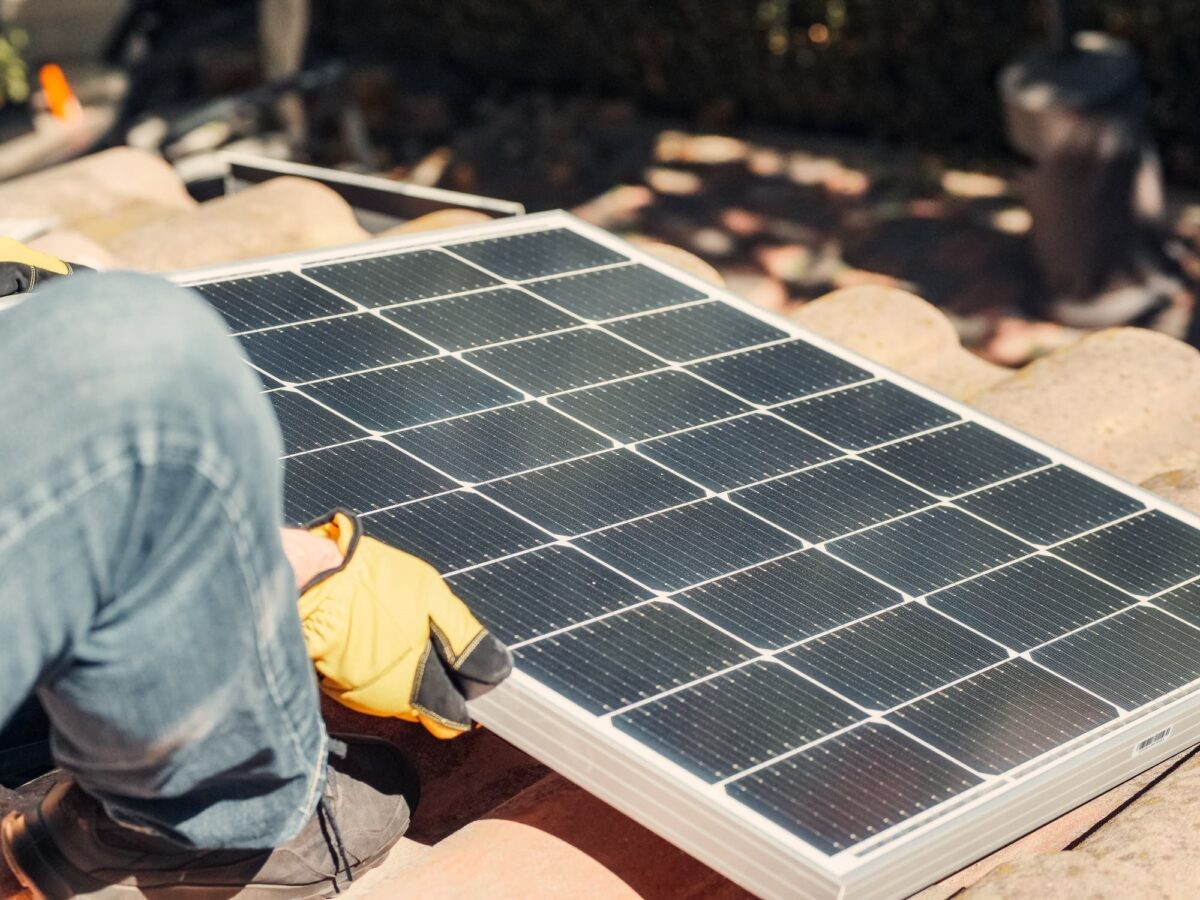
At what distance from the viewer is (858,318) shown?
5.69 m

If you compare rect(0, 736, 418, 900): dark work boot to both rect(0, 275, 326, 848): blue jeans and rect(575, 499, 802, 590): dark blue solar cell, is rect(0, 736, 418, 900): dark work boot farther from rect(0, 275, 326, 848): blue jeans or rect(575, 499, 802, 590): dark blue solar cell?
rect(575, 499, 802, 590): dark blue solar cell

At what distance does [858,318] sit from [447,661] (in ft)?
10.1

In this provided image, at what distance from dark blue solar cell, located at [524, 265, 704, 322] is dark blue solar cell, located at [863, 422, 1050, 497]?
1.02 meters

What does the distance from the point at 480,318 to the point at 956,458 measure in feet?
4.60

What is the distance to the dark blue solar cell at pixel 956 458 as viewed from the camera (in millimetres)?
4113

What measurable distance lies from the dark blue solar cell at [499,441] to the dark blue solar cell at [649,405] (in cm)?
8

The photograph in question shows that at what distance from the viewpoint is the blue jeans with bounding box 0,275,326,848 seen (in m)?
2.09

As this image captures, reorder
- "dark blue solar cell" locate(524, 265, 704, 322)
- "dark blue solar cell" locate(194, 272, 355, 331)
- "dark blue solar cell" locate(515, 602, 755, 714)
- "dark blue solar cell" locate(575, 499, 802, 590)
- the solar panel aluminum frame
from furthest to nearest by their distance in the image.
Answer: "dark blue solar cell" locate(524, 265, 704, 322), "dark blue solar cell" locate(194, 272, 355, 331), "dark blue solar cell" locate(575, 499, 802, 590), "dark blue solar cell" locate(515, 602, 755, 714), the solar panel aluminum frame

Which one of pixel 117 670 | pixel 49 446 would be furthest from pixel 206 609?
pixel 49 446

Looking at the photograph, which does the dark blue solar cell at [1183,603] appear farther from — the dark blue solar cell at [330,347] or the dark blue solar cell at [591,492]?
the dark blue solar cell at [330,347]

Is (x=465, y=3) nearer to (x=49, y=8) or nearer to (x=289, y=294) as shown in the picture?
(x=49, y=8)

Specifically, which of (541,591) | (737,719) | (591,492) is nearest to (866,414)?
(591,492)

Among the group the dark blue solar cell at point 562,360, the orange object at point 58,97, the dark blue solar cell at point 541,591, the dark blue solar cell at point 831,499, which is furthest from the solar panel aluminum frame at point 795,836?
the orange object at point 58,97

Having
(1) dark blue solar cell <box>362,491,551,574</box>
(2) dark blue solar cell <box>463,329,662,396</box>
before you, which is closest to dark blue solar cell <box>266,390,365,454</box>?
(1) dark blue solar cell <box>362,491,551,574</box>
